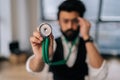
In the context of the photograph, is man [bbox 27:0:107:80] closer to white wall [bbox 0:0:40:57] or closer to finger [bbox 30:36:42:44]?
finger [bbox 30:36:42:44]

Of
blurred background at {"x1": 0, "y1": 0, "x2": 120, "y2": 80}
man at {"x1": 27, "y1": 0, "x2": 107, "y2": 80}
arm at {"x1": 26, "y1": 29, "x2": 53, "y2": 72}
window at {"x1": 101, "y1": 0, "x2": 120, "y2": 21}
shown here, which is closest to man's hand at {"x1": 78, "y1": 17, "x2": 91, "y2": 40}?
man at {"x1": 27, "y1": 0, "x2": 107, "y2": 80}

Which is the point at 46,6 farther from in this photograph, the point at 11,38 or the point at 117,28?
the point at 117,28

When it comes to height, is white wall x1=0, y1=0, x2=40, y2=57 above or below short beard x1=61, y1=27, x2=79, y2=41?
below

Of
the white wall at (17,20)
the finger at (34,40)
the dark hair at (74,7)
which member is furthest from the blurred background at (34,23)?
the finger at (34,40)

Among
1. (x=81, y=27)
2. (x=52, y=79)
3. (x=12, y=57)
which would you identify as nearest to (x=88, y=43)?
(x=81, y=27)

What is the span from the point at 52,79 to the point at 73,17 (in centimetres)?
23

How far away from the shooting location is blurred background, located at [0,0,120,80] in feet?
10.3

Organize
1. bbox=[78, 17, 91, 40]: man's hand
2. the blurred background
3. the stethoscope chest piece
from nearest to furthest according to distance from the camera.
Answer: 1. the stethoscope chest piece
2. bbox=[78, 17, 91, 40]: man's hand
3. the blurred background

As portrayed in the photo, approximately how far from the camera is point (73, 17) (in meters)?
0.90

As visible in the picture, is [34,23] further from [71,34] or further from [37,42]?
[37,42]

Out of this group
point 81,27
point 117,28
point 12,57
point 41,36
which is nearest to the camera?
point 41,36

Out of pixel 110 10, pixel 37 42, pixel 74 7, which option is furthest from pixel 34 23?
pixel 37 42

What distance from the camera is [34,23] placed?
3.33 m

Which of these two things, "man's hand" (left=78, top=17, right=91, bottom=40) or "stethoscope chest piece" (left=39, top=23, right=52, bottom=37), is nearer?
"stethoscope chest piece" (left=39, top=23, right=52, bottom=37)
